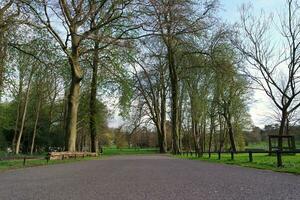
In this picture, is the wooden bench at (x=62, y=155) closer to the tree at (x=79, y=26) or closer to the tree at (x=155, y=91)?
the tree at (x=79, y=26)

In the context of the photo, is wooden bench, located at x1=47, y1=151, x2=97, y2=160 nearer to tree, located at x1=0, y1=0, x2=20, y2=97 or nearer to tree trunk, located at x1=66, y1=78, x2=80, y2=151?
tree trunk, located at x1=66, y1=78, x2=80, y2=151

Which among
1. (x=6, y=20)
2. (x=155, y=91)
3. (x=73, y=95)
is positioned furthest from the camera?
(x=155, y=91)

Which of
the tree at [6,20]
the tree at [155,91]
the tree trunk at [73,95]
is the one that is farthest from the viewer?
the tree at [155,91]

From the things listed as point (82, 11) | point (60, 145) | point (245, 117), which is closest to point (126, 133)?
point (60, 145)

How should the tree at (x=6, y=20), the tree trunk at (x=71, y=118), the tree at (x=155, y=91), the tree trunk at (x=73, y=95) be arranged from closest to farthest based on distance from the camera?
the tree at (x=6, y=20) → the tree trunk at (x=73, y=95) → the tree trunk at (x=71, y=118) → the tree at (x=155, y=91)

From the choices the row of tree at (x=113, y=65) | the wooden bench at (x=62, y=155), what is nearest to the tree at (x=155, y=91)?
the row of tree at (x=113, y=65)

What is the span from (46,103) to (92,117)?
41.7ft

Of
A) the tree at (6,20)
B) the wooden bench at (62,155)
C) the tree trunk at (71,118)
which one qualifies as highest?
the tree at (6,20)

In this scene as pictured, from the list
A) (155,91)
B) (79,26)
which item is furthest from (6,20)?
(155,91)

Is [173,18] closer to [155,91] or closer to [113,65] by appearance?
[113,65]

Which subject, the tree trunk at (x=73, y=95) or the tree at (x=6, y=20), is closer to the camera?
the tree at (x=6, y=20)

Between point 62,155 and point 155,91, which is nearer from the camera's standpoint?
point 62,155

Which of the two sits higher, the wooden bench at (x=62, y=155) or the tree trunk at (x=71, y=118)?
the tree trunk at (x=71, y=118)

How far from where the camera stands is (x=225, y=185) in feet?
32.3
